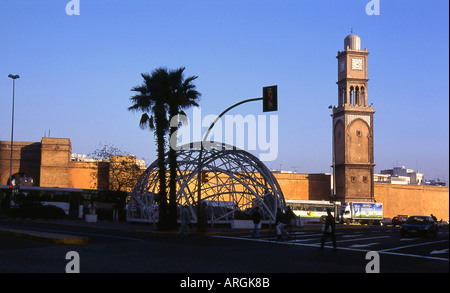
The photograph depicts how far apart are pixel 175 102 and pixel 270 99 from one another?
10.5 m

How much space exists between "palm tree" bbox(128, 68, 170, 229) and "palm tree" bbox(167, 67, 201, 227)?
1.33ft

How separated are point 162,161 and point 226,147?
9470mm

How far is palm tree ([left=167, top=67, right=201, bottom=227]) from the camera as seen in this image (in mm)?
30484

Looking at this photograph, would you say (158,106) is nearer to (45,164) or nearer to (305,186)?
(45,164)

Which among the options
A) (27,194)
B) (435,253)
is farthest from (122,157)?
(435,253)

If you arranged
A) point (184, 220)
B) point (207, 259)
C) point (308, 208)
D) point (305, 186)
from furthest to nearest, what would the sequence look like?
point (305, 186) → point (308, 208) → point (184, 220) → point (207, 259)

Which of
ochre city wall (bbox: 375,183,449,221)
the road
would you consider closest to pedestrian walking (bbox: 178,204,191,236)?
the road

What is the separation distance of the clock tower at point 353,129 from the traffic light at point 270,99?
59552mm

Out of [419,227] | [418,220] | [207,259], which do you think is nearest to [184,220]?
[207,259]

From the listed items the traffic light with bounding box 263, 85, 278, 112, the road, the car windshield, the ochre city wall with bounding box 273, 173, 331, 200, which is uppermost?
the traffic light with bounding box 263, 85, 278, 112

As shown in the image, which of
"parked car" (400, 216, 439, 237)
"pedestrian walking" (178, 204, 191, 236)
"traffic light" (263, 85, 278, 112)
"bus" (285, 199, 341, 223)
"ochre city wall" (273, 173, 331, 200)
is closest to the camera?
"traffic light" (263, 85, 278, 112)

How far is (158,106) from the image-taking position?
3072 cm

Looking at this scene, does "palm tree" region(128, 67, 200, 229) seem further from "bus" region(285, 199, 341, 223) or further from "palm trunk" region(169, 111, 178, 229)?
"bus" region(285, 199, 341, 223)

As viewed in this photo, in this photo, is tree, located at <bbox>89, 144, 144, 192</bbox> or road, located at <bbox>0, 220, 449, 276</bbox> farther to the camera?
tree, located at <bbox>89, 144, 144, 192</bbox>
